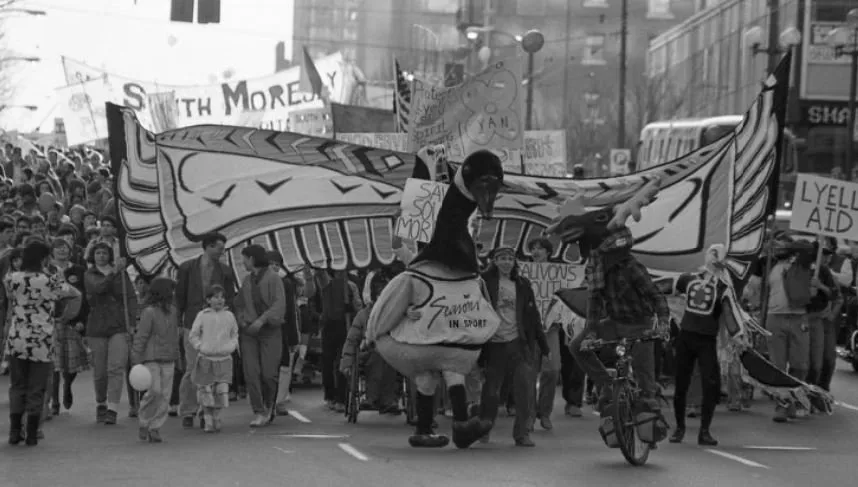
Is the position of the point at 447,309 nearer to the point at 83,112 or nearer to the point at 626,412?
the point at 626,412

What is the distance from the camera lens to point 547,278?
16.8m

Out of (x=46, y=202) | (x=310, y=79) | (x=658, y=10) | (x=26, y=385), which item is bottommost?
(x=26, y=385)

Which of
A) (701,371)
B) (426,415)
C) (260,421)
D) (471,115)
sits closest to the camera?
(426,415)

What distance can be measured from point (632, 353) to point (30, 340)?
4.71 metres

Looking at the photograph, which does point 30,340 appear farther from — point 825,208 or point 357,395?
point 825,208

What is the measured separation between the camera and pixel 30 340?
14.2m

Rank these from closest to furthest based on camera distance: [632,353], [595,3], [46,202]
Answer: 1. [632,353]
2. [46,202]
3. [595,3]

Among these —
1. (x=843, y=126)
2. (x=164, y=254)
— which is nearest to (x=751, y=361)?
(x=164, y=254)

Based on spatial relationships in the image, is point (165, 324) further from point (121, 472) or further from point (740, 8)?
point (740, 8)

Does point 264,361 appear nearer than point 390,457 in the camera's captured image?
No

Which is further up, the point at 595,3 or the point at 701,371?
the point at 595,3

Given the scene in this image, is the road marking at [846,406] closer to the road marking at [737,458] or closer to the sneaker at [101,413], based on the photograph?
the road marking at [737,458]

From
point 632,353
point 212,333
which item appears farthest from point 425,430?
point 212,333

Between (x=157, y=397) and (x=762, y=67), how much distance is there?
1797 inches
